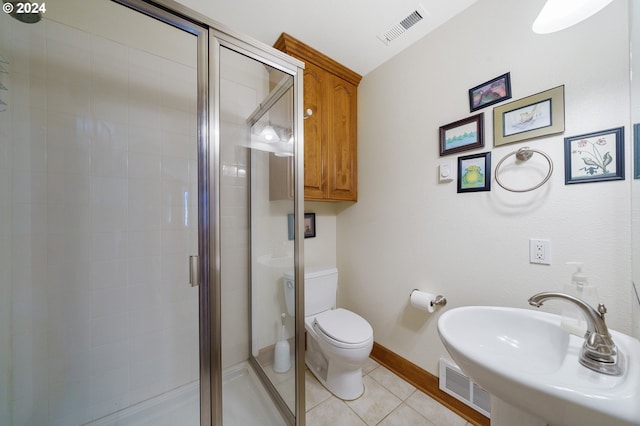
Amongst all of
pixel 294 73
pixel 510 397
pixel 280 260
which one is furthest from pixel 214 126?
pixel 510 397

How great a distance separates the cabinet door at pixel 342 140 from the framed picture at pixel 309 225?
306mm

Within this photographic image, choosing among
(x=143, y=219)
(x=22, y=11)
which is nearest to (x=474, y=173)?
(x=143, y=219)

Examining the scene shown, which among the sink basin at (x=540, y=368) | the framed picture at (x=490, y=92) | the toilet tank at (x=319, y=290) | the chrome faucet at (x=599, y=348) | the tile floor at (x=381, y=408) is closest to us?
the sink basin at (x=540, y=368)

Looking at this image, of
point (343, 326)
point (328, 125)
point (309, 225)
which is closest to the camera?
point (343, 326)

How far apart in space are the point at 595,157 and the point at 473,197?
1.46 ft

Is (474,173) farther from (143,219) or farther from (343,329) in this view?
(143,219)

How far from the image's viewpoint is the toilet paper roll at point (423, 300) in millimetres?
1312

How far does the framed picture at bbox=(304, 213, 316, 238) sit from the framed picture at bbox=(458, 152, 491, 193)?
1.11m

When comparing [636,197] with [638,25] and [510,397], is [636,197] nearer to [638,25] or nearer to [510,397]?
[638,25]

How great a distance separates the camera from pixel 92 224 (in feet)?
3.57

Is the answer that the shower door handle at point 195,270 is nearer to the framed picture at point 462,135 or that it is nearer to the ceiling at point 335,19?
the ceiling at point 335,19

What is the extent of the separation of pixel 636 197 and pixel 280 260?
1.45 meters

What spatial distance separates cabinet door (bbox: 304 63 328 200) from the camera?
5.08 ft

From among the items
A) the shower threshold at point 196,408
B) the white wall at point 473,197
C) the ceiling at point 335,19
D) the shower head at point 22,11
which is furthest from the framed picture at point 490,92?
the shower head at point 22,11
